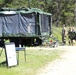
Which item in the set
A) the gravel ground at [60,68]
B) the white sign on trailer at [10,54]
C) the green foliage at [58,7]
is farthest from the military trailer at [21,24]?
the green foliage at [58,7]

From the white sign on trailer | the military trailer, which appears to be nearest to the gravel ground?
the white sign on trailer

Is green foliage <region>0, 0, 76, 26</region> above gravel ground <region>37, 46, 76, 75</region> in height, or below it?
above

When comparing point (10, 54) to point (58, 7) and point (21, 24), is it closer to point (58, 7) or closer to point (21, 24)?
point (21, 24)

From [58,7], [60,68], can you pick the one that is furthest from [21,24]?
[58,7]

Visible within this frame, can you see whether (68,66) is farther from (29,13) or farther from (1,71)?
(29,13)

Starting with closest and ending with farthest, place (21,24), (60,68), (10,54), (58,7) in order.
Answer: (10,54), (60,68), (21,24), (58,7)

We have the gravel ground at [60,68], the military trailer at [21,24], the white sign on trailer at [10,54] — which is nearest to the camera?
the gravel ground at [60,68]

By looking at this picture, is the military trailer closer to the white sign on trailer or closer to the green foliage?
the white sign on trailer

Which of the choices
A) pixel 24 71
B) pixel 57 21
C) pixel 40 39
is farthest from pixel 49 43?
pixel 57 21

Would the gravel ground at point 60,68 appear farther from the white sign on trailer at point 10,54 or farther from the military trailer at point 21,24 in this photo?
the military trailer at point 21,24

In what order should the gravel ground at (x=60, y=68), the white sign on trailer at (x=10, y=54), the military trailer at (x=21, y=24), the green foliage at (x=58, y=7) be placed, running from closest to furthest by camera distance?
the gravel ground at (x=60, y=68), the white sign on trailer at (x=10, y=54), the military trailer at (x=21, y=24), the green foliage at (x=58, y=7)

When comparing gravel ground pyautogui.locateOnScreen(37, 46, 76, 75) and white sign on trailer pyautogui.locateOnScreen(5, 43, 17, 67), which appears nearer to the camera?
gravel ground pyautogui.locateOnScreen(37, 46, 76, 75)

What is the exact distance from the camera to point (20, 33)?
25281mm

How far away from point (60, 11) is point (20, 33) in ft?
124
